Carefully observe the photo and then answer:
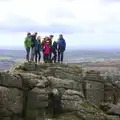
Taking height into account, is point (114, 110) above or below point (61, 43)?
below

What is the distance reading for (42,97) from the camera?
48.2m

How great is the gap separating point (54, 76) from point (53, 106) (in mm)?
6525

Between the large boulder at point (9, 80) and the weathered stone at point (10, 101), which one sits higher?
the large boulder at point (9, 80)

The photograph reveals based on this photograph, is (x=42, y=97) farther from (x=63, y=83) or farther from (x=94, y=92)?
(x=94, y=92)

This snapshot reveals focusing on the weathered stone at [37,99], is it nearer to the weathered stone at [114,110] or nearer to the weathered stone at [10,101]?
the weathered stone at [10,101]

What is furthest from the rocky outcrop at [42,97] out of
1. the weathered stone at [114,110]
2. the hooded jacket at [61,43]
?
the hooded jacket at [61,43]

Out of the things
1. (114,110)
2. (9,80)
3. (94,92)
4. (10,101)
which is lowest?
(114,110)

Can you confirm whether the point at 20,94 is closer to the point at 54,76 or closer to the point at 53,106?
the point at 53,106

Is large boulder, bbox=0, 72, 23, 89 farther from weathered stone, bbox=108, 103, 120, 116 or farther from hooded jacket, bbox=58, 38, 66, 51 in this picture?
weathered stone, bbox=108, 103, 120, 116

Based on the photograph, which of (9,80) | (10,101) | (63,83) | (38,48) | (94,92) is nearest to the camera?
(10,101)

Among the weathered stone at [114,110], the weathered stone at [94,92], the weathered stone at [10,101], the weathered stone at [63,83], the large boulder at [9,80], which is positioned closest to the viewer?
the weathered stone at [10,101]

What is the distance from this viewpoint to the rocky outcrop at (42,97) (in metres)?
47.0

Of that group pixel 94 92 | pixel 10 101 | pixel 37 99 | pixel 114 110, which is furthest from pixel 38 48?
pixel 114 110

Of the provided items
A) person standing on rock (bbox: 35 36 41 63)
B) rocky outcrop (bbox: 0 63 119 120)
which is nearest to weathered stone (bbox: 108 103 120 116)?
rocky outcrop (bbox: 0 63 119 120)
